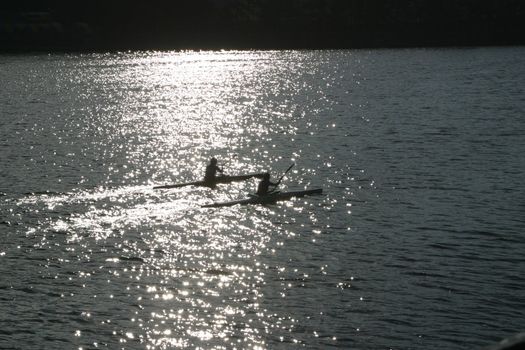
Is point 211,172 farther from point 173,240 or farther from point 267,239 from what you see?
point 267,239

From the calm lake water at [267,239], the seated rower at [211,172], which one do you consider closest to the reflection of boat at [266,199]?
the calm lake water at [267,239]

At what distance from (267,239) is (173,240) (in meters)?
4.67

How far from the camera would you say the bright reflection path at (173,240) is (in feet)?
119

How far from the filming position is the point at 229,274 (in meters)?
42.7

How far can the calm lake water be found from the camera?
36.1 m

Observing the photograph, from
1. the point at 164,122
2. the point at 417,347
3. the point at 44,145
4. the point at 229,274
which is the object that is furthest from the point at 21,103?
the point at 417,347

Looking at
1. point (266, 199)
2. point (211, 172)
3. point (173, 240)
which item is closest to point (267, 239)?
point (173, 240)

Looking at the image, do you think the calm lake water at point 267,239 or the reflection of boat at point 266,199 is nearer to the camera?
the calm lake water at point 267,239

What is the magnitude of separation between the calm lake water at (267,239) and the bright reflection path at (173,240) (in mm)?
115

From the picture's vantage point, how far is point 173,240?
4903cm

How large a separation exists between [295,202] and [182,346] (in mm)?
24815

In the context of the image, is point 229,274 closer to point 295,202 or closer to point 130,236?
point 130,236

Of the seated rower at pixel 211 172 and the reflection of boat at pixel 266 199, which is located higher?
the seated rower at pixel 211 172

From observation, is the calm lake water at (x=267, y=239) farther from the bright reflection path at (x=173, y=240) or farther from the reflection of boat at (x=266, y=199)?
the reflection of boat at (x=266, y=199)
